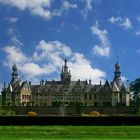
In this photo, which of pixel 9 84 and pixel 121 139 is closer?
pixel 121 139

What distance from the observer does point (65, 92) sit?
13750 centimetres

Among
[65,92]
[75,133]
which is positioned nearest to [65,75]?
[65,92]

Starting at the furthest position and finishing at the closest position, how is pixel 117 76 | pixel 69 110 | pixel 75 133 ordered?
1. pixel 117 76
2. pixel 69 110
3. pixel 75 133

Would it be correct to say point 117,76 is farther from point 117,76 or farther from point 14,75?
point 14,75

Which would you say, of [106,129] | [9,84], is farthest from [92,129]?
[9,84]

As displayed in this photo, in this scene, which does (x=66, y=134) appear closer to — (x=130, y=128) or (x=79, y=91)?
(x=130, y=128)

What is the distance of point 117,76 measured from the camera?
13688 centimetres

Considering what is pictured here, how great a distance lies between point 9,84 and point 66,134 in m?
108

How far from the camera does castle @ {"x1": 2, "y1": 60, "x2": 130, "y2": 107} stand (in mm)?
132875

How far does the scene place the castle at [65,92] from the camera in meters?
133

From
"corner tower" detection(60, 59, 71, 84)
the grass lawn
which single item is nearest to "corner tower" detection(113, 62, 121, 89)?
"corner tower" detection(60, 59, 71, 84)

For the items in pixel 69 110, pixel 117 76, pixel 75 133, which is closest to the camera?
pixel 75 133

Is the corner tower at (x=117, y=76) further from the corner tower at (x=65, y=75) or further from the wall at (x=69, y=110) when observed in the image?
the wall at (x=69, y=110)

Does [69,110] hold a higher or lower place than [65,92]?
lower
